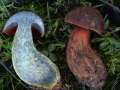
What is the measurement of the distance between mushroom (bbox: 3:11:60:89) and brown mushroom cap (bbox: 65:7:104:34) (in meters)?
0.25

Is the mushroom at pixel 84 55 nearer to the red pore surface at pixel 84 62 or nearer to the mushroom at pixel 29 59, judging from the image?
the red pore surface at pixel 84 62

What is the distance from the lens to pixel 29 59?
7.13 ft

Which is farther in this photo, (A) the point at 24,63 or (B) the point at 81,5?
(B) the point at 81,5

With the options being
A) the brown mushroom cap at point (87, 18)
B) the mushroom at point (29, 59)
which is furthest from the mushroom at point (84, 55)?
the mushroom at point (29, 59)

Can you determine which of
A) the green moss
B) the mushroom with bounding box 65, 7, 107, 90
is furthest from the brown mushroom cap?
the green moss

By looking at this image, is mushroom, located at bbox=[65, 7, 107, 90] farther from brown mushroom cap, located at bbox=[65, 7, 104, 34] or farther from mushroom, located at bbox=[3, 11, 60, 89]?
mushroom, located at bbox=[3, 11, 60, 89]

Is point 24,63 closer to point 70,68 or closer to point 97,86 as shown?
point 70,68

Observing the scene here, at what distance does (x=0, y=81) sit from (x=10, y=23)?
1.58 feet

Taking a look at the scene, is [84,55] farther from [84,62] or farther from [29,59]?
[29,59]

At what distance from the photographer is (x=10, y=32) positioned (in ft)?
7.68

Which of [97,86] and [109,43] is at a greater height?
[109,43]

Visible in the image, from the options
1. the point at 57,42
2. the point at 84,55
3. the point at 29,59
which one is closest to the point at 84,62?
the point at 84,55

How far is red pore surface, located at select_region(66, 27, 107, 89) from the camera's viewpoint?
2184 mm

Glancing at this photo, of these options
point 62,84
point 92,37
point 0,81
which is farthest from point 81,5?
point 0,81
